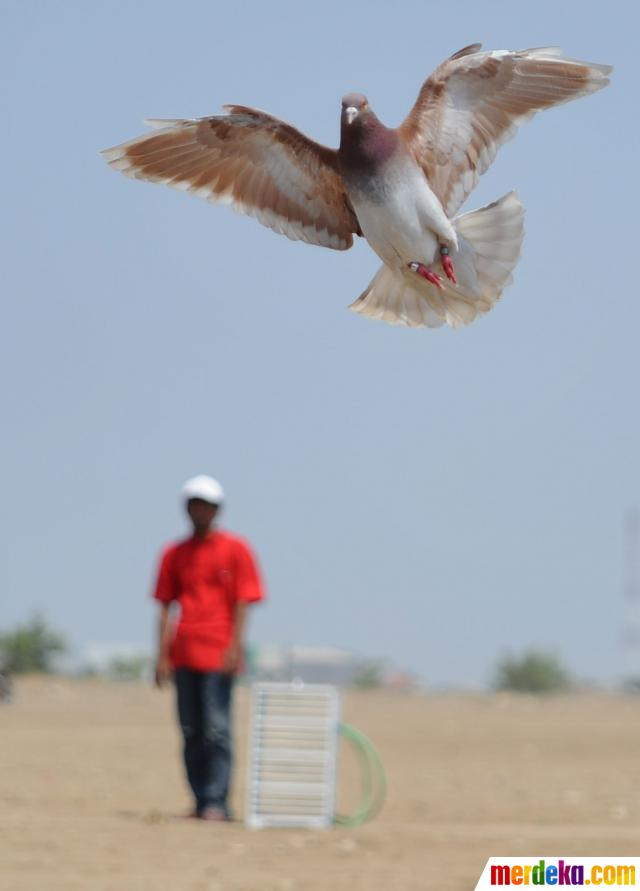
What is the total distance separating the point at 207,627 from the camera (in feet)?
39.6

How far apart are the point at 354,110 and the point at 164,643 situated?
7.31 meters

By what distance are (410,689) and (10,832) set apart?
24.9 metres

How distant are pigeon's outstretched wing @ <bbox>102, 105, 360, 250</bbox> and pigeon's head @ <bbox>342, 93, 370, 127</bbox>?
25 cm

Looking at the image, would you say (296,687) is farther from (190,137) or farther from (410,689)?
(410,689)

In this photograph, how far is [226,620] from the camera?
1212 cm

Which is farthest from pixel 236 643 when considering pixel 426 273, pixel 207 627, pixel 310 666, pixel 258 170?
pixel 310 666

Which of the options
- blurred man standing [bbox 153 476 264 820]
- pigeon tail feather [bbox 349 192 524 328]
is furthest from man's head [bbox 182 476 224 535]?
pigeon tail feather [bbox 349 192 524 328]

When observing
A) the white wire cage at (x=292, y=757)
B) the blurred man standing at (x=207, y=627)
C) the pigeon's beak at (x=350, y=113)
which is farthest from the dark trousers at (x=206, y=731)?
the pigeon's beak at (x=350, y=113)

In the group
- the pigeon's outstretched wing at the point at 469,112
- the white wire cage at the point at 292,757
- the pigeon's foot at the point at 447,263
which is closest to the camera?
the pigeon's foot at the point at 447,263

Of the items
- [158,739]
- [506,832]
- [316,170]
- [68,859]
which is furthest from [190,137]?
[158,739]

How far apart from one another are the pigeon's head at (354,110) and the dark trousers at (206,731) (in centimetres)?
701

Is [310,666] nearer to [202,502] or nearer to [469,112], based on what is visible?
[202,502]

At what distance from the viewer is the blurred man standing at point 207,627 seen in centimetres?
1205

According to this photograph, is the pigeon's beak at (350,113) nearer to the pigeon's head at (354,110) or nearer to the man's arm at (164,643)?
the pigeon's head at (354,110)
